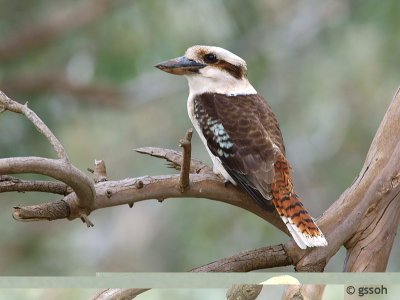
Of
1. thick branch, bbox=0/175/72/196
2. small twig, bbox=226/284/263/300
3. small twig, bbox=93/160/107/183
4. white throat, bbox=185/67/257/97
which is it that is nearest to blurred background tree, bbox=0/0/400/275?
white throat, bbox=185/67/257/97

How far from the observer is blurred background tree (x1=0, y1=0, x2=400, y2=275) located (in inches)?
213

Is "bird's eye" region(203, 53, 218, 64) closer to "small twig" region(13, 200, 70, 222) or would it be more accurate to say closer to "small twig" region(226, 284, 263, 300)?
"small twig" region(13, 200, 70, 222)

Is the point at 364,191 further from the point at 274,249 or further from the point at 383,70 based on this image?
the point at 383,70

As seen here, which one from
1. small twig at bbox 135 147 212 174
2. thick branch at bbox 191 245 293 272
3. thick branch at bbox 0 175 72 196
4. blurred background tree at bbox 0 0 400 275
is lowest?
blurred background tree at bbox 0 0 400 275

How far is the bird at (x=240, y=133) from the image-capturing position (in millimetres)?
1601

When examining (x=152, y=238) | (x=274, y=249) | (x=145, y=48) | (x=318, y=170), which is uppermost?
(x=274, y=249)

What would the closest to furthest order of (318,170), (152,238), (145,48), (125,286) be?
(125,286) → (145,48) → (318,170) → (152,238)

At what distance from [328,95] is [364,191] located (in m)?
4.62

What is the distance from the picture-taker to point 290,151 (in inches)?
237

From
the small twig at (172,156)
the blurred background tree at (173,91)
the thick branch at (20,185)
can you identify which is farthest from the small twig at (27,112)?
the blurred background tree at (173,91)

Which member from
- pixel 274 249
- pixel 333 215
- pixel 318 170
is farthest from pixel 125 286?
pixel 318 170

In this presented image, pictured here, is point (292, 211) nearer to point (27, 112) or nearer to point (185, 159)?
point (185, 159)

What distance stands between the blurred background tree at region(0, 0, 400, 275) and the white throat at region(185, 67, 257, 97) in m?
3.09

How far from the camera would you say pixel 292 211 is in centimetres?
159
